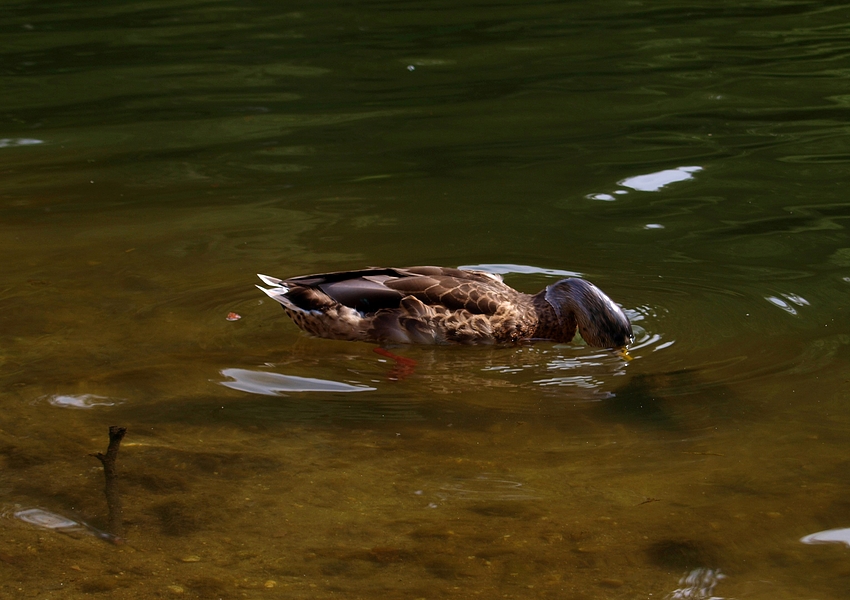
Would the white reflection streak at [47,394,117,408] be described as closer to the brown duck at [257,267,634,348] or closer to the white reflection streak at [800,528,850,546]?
the brown duck at [257,267,634,348]

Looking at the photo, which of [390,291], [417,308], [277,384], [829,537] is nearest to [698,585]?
[829,537]

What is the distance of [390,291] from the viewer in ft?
22.9

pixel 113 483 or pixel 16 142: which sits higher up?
pixel 16 142

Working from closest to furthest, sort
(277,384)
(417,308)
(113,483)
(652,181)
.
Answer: (113,483)
(277,384)
(417,308)
(652,181)

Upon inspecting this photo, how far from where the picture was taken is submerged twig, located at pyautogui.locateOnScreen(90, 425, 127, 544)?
4.54m

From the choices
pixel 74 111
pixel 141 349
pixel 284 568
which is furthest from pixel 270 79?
pixel 284 568

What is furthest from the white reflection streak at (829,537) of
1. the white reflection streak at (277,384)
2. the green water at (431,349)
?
the white reflection streak at (277,384)

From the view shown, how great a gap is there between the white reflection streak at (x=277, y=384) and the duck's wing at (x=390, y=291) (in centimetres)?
81

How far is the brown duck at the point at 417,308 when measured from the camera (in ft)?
22.8

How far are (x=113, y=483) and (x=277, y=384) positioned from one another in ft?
4.60

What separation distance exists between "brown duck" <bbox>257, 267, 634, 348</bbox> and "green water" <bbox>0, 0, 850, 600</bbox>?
172mm

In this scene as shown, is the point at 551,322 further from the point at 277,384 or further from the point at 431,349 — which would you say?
the point at 277,384

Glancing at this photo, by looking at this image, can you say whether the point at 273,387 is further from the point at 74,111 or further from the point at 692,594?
the point at 74,111

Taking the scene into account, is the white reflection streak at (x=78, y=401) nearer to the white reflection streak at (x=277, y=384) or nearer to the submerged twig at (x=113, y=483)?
the submerged twig at (x=113, y=483)
